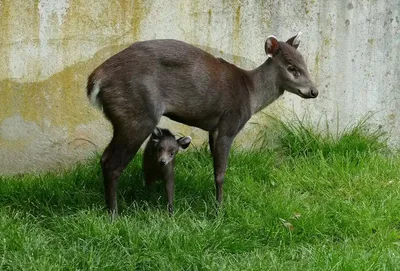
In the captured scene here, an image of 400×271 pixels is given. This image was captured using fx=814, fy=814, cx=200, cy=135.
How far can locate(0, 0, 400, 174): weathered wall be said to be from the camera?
297 inches

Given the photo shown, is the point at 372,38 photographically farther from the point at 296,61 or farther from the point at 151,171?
the point at 151,171

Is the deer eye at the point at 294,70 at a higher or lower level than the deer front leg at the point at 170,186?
higher

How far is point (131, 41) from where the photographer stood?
7.77 metres

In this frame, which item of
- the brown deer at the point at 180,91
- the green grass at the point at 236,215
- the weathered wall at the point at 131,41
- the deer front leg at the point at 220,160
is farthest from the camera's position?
the weathered wall at the point at 131,41

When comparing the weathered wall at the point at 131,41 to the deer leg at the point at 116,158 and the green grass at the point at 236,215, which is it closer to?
the green grass at the point at 236,215

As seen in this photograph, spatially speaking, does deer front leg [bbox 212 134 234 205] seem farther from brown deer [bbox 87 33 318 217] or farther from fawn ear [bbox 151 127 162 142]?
fawn ear [bbox 151 127 162 142]

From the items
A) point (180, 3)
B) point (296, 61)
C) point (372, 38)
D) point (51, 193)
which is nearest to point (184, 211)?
point (51, 193)

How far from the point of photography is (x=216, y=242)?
5.83 meters

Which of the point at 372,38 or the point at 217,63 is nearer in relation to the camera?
the point at 217,63

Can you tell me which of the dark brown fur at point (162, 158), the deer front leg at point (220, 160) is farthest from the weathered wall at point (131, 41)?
the deer front leg at point (220, 160)

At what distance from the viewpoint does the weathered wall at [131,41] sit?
24.8 feet

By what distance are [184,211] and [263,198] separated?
0.74 meters

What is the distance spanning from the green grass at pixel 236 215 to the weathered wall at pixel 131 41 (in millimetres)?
300

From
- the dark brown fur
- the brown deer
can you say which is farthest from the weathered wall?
the brown deer
